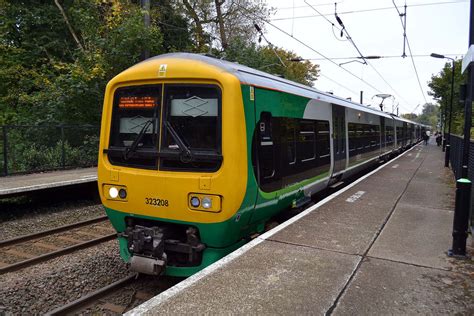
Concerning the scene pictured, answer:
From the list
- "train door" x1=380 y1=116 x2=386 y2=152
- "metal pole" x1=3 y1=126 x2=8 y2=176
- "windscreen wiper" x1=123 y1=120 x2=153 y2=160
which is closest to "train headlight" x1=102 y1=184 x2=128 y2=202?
"windscreen wiper" x1=123 y1=120 x2=153 y2=160

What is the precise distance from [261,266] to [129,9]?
15.6 m

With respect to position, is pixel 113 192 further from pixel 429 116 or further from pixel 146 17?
pixel 429 116

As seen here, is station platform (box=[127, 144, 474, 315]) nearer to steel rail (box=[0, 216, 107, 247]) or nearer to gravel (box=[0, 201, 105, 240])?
steel rail (box=[0, 216, 107, 247])

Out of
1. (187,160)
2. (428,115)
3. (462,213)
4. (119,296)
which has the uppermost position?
(428,115)

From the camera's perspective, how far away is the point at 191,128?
4.81 meters

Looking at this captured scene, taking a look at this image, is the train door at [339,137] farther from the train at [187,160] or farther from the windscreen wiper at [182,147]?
the windscreen wiper at [182,147]

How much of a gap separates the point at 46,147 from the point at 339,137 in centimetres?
1007

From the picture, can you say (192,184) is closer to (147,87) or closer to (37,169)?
(147,87)

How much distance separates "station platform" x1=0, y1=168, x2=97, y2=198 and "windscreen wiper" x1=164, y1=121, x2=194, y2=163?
595 centimetres

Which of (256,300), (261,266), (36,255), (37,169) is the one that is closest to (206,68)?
(261,266)

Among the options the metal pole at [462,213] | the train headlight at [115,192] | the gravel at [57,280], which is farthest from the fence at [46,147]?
the metal pole at [462,213]

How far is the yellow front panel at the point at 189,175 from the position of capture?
4512mm

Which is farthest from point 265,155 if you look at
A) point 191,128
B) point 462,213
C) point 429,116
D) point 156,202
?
point 429,116

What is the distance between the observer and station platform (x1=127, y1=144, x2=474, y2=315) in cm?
334
